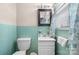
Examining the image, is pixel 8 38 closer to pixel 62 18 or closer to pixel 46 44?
pixel 46 44

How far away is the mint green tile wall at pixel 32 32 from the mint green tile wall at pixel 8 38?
0.11 metres

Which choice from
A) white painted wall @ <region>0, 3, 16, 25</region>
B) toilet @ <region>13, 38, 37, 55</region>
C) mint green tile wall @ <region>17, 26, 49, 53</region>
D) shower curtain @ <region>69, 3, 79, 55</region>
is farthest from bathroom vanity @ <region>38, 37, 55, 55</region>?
white painted wall @ <region>0, 3, 16, 25</region>

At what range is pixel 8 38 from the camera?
6.57 feet

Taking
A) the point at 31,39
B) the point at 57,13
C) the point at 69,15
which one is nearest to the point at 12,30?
the point at 31,39

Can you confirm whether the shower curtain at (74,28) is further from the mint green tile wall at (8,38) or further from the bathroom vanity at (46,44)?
the mint green tile wall at (8,38)

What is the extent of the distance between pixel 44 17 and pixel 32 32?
1.13 feet

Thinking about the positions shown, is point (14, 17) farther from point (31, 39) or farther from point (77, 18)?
point (77, 18)

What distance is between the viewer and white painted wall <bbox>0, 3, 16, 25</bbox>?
5.99ft

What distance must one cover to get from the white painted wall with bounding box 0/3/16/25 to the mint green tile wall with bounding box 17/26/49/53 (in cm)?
19

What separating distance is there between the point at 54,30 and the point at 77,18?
452 mm

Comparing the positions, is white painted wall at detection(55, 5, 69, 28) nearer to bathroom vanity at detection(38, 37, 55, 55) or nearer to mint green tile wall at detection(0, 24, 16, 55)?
bathroom vanity at detection(38, 37, 55, 55)

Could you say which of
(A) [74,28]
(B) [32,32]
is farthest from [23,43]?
(A) [74,28]

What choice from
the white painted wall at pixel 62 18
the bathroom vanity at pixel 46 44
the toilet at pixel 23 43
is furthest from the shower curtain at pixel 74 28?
the toilet at pixel 23 43

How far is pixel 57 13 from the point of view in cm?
201
